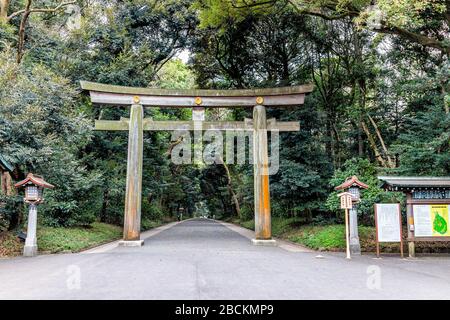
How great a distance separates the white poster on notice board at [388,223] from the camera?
10539 millimetres

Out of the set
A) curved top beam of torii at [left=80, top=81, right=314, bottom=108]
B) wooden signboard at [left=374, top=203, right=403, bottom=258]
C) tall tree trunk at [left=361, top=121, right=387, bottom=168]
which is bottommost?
wooden signboard at [left=374, top=203, right=403, bottom=258]

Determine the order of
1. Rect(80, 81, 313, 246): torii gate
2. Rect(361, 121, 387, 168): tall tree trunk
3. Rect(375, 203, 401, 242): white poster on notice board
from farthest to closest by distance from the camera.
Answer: Rect(361, 121, 387, 168): tall tree trunk < Rect(80, 81, 313, 246): torii gate < Rect(375, 203, 401, 242): white poster on notice board

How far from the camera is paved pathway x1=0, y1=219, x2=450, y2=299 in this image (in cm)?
532

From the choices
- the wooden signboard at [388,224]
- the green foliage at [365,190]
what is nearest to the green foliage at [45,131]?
the green foliage at [365,190]

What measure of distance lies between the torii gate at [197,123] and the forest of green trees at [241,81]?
135 centimetres

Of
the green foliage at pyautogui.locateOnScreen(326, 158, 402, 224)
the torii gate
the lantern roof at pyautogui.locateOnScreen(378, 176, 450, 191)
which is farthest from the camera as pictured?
the green foliage at pyautogui.locateOnScreen(326, 158, 402, 224)

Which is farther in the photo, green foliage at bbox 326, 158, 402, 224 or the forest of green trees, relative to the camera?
green foliage at bbox 326, 158, 402, 224

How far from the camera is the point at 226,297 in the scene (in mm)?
5027

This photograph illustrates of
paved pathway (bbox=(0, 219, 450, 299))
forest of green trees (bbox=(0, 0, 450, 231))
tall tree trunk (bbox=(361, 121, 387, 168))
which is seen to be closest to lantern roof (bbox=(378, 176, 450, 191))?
forest of green trees (bbox=(0, 0, 450, 231))

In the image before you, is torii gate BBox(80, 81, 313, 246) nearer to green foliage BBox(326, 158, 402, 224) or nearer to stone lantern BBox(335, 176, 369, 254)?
green foliage BBox(326, 158, 402, 224)

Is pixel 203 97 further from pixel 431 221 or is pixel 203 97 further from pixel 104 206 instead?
pixel 104 206

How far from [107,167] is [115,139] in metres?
1.52

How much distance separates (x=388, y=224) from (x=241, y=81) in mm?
12133
